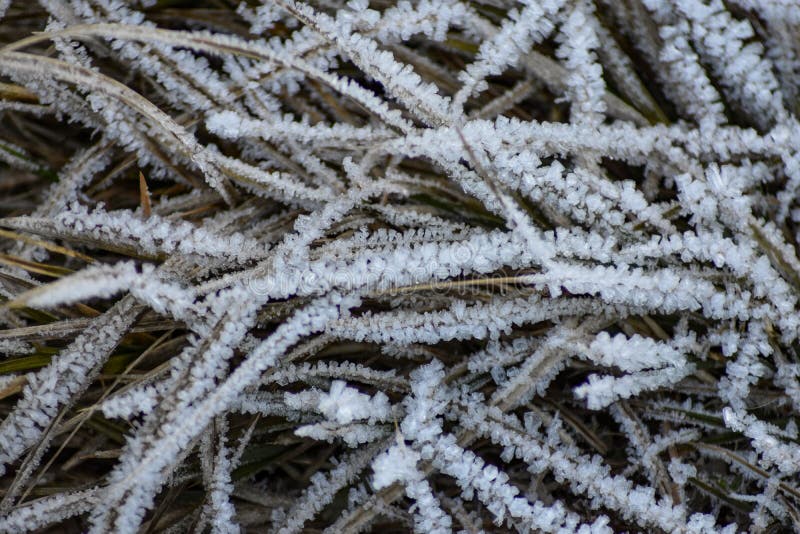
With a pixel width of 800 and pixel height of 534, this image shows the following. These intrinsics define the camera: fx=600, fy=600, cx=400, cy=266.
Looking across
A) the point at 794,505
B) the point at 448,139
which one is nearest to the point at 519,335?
the point at 448,139

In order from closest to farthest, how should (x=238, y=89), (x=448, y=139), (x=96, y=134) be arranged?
(x=448, y=139) < (x=238, y=89) < (x=96, y=134)

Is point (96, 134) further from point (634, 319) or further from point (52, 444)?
point (634, 319)

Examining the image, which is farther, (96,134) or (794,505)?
(96,134)

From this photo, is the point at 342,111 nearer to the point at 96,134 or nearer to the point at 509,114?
the point at 509,114

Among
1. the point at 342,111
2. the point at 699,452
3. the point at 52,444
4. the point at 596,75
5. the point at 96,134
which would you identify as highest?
the point at 596,75

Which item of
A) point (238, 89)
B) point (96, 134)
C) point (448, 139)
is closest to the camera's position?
point (448, 139)

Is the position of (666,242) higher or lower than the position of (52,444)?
higher
